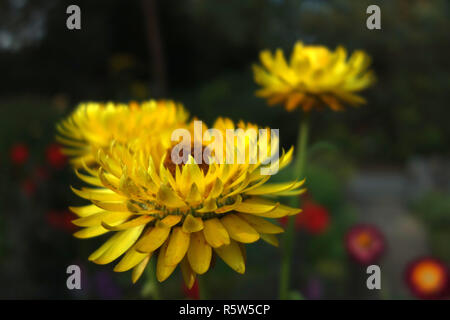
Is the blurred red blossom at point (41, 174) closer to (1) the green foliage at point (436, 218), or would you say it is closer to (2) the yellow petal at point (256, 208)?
(2) the yellow petal at point (256, 208)

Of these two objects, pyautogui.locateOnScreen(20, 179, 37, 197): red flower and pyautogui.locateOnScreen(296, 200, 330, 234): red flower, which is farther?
pyautogui.locateOnScreen(20, 179, 37, 197): red flower

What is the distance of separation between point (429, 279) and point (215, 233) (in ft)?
2.41

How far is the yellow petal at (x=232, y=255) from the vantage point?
0.61 m

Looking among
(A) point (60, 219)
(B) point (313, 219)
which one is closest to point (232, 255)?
(B) point (313, 219)

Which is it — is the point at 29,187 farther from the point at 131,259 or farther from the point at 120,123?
the point at 131,259

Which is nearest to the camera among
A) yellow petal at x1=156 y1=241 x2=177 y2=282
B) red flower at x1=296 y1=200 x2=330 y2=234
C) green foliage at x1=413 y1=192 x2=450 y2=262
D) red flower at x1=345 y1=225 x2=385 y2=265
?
yellow petal at x1=156 y1=241 x2=177 y2=282

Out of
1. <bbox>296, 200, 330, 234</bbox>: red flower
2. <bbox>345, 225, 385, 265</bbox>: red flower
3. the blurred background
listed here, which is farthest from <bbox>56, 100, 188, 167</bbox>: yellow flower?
the blurred background

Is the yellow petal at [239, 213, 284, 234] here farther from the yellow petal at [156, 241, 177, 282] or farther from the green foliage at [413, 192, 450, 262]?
the green foliage at [413, 192, 450, 262]

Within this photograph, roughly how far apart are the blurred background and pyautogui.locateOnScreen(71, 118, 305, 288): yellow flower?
6.76 feet

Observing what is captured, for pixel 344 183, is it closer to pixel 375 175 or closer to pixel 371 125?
pixel 375 175

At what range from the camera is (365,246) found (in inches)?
65.5

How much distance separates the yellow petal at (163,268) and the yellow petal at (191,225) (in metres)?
0.04

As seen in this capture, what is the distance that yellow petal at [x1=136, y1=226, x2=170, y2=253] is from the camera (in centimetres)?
60
